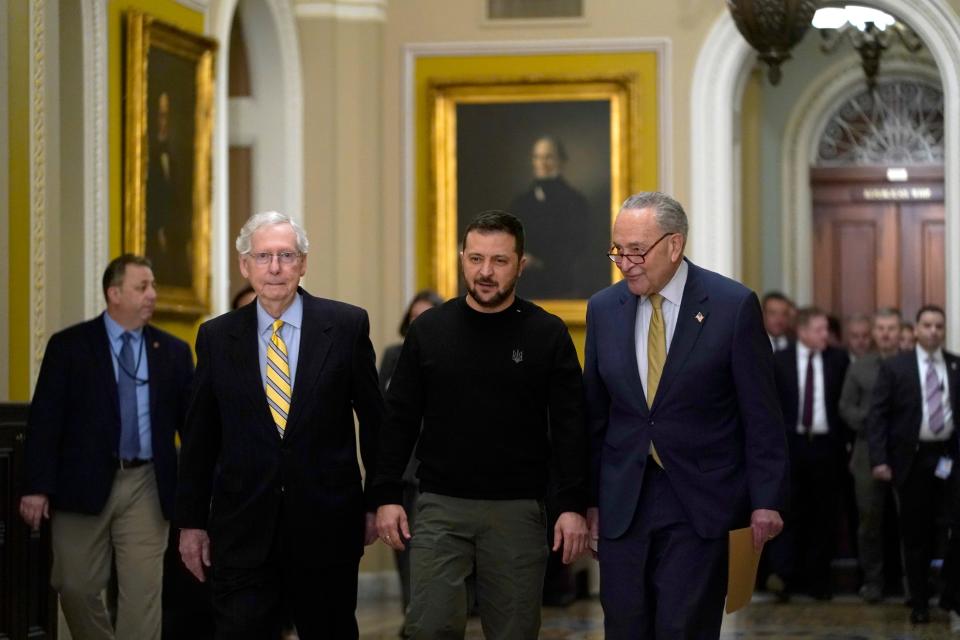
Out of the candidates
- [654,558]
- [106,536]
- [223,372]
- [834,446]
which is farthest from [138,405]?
[834,446]

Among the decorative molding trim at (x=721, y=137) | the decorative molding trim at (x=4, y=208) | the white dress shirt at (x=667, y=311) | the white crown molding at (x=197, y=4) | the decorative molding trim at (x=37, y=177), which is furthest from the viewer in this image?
the decorative molding trim at (x=721, y=137)

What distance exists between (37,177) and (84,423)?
133cm

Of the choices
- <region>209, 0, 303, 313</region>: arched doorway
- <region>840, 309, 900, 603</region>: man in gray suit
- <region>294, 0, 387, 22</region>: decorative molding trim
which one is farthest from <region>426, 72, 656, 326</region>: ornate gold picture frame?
<region>840, 309, 900, 603</region>: man in gray suit

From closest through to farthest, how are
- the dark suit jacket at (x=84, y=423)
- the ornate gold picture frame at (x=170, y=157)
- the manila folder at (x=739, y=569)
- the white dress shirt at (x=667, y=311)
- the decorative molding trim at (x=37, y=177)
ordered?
1. the manila folder at (x=739, y=569)
2. the white dress shirt at (x=667, y=311)
3. the dark suit jacket at (x=84, y=423)
4. the decorative molding trim at (x=37, y=177)
5. the ornate gold picture frame at (x=170, y=157)

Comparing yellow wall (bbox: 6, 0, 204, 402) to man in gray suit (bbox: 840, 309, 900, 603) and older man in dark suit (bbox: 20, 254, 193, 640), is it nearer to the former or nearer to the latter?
older man in dark suit (bbox: 20, 254, 193, 640)

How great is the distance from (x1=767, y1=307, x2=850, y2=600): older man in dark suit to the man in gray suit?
0.72 feet

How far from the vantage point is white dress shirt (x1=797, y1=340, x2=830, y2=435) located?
42.5ft

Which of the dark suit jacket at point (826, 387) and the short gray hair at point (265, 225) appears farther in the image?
the dark suit jacket at point (826, 387)

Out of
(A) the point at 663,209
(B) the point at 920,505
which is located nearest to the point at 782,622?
(B) the point at 920,505

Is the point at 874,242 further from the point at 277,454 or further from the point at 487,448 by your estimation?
the point at 277,454

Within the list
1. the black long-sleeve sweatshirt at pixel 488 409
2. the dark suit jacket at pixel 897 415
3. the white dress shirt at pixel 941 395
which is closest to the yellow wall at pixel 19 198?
the black long-sleeve sweatshirt at pixel 488 409

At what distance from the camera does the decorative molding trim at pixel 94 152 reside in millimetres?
9336

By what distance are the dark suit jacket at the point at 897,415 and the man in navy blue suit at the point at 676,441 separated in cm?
622

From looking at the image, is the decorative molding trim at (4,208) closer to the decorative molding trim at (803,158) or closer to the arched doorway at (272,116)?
the arched doorway at (272,116)
